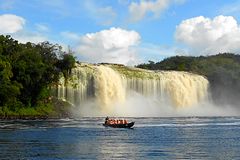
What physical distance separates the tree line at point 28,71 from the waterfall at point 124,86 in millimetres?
5256

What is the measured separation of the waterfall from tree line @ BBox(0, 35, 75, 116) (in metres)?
5.26

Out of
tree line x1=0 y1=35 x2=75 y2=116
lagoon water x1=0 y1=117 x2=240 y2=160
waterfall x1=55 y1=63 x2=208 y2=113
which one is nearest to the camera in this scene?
lagoon water x1=0 y1=117 x2=240 y2=160

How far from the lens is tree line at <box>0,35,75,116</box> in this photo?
352 ft

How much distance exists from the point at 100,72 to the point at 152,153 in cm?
8291

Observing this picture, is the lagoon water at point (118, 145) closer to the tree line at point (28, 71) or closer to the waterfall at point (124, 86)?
the tree line at point (28, 71)

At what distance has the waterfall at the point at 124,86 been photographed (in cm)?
12607

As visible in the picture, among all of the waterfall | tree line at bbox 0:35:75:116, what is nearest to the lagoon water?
tree line at bbox 0:35:75:116

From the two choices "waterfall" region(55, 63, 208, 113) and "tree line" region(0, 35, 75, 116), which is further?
"waterfall" region(55, 63, 208, 113)

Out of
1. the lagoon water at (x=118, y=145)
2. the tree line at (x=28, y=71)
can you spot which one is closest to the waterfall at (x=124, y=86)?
the tree line at (x=28, y=71)

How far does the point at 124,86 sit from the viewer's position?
436 ft

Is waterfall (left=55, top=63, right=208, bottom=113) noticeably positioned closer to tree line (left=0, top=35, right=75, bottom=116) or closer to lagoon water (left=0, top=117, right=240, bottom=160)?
tree line (left=0, top=35, right=75, bottom=116)

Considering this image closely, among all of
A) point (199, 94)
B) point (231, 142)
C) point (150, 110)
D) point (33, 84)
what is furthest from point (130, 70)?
point (231, 142)

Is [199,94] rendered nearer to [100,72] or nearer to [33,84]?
[100,72]

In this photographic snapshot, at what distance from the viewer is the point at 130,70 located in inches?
5492
